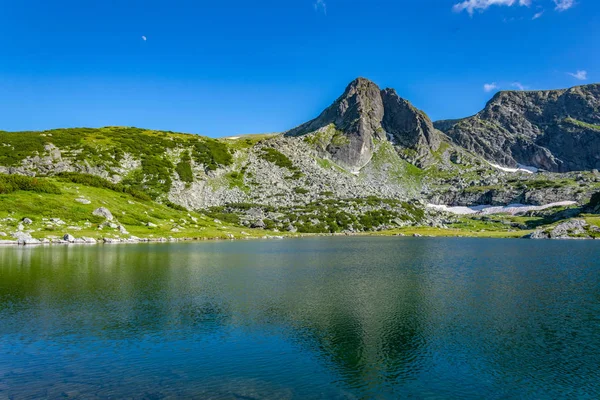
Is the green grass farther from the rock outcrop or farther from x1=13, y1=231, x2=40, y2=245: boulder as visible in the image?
the rock outcrop

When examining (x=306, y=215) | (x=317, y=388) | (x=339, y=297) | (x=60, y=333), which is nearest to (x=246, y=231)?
(x=306, y=215)

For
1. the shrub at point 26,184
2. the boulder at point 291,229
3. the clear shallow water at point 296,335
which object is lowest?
the clear shallow water at point 296,335

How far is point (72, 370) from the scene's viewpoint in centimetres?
2225

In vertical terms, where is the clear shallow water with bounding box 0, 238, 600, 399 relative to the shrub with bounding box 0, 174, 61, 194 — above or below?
below

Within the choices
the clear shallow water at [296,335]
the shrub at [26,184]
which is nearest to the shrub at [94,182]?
the shrub at [26,184]

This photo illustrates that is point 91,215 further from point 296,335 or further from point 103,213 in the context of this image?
point 296,335

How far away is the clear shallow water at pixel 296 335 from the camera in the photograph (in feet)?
67.6

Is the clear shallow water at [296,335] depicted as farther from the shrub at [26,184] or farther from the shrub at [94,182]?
the shrub at [94,182]

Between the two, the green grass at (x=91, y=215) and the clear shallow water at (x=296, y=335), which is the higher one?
the green grass at (x=91, y=215)

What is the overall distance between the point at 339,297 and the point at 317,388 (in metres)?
21.5

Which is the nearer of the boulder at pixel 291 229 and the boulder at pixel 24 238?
the boulder at pixel 24 238

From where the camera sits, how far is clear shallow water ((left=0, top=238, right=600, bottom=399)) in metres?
20.6

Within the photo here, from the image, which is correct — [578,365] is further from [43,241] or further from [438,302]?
[43,241]

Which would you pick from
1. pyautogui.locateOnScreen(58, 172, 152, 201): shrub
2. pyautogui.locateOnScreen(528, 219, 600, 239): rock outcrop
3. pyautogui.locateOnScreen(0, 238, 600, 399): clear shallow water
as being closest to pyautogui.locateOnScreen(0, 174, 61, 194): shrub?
pyautogui.locateOnScreen(58, 172, 152, 201): shrub
